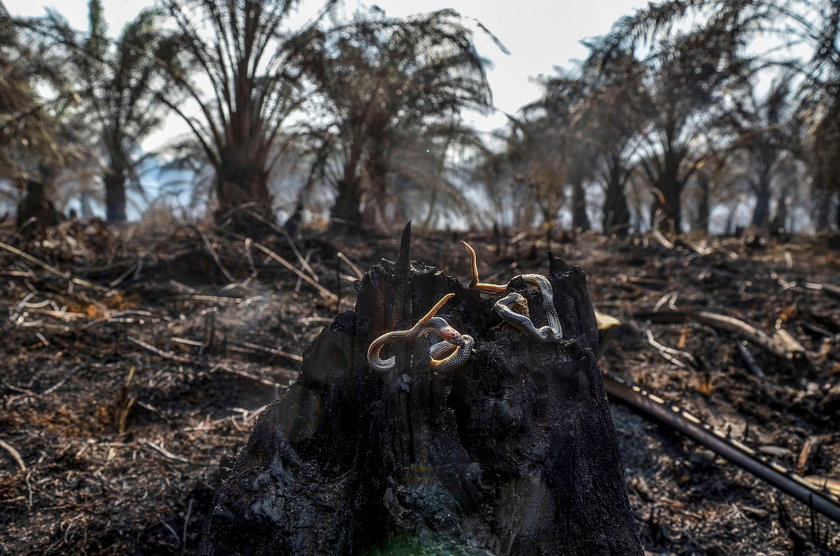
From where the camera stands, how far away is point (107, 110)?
17.8m

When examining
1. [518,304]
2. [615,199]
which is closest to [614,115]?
[615,199]

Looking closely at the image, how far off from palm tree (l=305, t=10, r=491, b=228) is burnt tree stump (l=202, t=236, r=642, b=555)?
20.4ft

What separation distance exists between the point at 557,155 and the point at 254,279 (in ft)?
26.8

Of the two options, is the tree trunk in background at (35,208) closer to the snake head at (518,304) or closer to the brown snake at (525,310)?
the brown snake at (525,310)

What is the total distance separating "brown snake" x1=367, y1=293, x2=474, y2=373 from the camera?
50.3 inches

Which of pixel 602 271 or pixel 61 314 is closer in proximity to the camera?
pixel 61 314

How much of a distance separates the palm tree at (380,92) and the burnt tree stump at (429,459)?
621cm

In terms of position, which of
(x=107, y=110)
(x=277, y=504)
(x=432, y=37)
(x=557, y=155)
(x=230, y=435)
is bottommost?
(x=230, y=435)

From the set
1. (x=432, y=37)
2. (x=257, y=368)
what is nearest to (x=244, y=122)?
(x=432, y=37)

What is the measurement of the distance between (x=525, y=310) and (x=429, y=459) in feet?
1.44

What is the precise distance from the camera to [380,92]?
858 cm

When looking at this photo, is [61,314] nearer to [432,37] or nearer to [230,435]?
[230,435]

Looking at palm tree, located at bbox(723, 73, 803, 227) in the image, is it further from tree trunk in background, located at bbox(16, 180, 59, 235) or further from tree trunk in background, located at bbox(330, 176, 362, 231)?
tree trunk in background, located at bbox(16, 180, 59, 235)

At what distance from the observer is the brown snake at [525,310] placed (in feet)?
4.58
